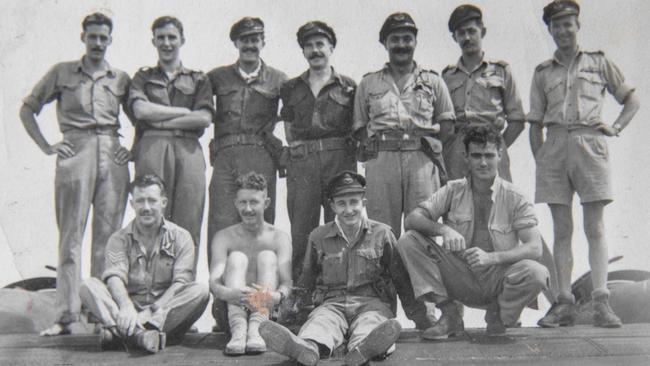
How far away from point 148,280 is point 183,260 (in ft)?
0.92

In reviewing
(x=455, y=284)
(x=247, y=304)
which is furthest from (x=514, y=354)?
(x=247, y=304)

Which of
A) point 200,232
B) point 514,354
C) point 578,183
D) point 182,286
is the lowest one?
point 514,354

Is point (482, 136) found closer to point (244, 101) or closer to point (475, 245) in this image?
point (475, 245)

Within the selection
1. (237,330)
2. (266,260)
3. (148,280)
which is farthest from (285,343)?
(148,280)

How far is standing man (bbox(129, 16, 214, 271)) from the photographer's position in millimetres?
5902

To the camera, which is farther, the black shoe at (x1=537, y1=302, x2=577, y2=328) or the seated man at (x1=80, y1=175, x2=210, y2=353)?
the black shoe at (x1=537, y1=302, x2=577, y2=328)

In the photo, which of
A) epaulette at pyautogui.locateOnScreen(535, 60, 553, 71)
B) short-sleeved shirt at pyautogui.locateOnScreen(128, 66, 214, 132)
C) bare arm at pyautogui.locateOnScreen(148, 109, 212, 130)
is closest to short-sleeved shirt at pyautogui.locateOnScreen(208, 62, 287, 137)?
short-sleeved shirt at pyautogui.locateOnScreen(128, 66, 214, 132)

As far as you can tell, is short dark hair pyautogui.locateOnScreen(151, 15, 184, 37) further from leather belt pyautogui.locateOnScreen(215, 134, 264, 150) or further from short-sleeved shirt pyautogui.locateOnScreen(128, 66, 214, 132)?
leather belt pyautogui.locateOnScreen(215, 134, 264, 150)

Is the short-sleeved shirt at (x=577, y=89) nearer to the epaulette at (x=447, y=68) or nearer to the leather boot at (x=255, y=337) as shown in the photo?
the epaulette at (x=447, y=68)

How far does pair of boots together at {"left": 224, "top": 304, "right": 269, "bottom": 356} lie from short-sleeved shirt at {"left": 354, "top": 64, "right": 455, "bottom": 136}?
70.5 inches

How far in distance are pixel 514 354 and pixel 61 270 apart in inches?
137

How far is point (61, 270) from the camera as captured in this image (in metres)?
5.73

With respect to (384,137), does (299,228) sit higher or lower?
lower

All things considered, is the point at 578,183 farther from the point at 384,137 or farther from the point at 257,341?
the point at 257,341
